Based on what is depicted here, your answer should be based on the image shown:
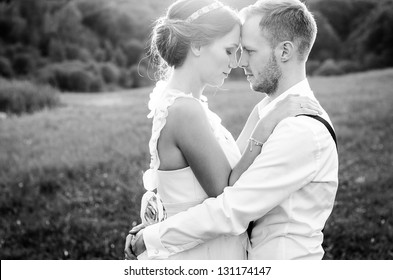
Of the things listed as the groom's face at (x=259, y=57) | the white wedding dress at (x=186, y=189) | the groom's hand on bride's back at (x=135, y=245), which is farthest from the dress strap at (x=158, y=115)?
the groom's face at (x=259, y=57)

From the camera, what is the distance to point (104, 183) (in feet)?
22.4

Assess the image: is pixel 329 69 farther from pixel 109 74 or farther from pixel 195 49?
pixel 195 49

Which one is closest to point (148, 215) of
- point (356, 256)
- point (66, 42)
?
point (356, 256)

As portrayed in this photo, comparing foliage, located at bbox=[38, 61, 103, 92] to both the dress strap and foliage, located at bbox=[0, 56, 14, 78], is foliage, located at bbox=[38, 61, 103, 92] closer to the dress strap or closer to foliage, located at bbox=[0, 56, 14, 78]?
foliage, located at bbox=[0, 56, 14, 78]

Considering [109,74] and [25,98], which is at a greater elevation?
[25,98]

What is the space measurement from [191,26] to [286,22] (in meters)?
0.53

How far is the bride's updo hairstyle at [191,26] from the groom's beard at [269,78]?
1.00 ft

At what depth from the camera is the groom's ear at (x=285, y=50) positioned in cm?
263

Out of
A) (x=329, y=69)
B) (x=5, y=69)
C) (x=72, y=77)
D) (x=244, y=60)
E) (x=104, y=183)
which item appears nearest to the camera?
(x=244, y=60)

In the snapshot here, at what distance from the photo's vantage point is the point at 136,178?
268 inches

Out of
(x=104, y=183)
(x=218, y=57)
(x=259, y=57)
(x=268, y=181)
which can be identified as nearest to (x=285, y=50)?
(x=259, y=57)

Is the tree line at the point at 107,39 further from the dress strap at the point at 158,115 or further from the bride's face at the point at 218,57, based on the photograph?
the dress strap at the point at 158,115

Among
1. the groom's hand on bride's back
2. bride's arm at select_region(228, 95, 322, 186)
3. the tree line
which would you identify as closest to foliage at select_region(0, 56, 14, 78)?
the tree line

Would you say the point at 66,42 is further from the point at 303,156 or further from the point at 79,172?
the point at 303,156
